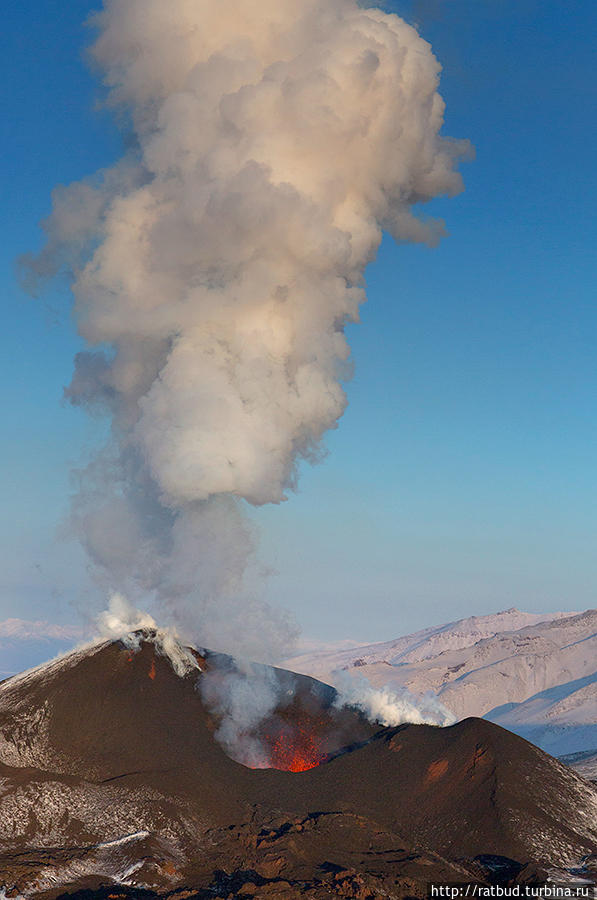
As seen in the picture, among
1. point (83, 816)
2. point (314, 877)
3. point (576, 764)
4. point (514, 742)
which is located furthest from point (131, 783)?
point (576, 764)

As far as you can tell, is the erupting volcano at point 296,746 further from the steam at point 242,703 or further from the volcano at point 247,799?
the steam at point 242,703

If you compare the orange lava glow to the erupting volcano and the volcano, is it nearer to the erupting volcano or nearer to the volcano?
the erupting volcano

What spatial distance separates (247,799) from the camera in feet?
170

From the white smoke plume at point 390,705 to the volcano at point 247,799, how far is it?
3.93 feet

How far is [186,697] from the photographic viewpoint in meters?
64.3

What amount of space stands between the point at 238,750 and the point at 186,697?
647 centimetres

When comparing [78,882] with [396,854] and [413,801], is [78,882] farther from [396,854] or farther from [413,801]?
[413,801]

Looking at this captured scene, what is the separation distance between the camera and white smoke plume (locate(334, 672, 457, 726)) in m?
63.1

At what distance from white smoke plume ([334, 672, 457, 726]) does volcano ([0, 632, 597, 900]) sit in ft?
3.93

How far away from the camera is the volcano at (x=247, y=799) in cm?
4109

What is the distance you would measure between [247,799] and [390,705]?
1631 cm

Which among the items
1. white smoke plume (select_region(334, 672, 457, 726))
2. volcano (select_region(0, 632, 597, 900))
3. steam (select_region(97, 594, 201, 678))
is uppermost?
steam (select_region(97, 594, 201, 678))

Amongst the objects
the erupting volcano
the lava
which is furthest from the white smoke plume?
the lava

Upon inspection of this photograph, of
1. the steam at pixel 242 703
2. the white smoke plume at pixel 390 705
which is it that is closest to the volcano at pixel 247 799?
the steam at pixel 242 703
